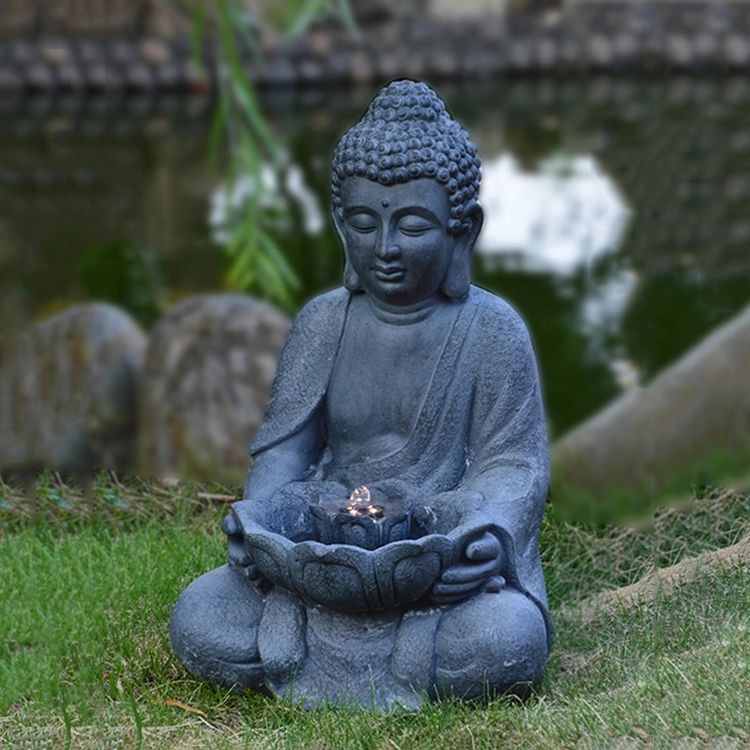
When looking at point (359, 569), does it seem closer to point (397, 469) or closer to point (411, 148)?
point (397, 469)

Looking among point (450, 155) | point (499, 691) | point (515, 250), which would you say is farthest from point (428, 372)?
point (515, 250)

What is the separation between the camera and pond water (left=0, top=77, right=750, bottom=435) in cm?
880

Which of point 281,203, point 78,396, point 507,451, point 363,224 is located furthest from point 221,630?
point 281,203

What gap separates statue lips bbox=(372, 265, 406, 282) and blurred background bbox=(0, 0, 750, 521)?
1623 millimetres

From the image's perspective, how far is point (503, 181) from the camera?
1148cm

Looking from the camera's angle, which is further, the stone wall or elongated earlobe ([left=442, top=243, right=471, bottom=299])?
the stone wall

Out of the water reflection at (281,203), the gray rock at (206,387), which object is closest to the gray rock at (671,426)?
the gray rock at (206,387)

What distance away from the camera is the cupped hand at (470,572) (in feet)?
12.3

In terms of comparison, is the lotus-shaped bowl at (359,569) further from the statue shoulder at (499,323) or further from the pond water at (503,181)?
the pond water at (503,181)

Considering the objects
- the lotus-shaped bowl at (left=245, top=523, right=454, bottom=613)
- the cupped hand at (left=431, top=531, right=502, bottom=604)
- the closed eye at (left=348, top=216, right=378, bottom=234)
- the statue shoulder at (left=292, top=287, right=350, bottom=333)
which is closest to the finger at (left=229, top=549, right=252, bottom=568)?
the lotus-shaped bowl at (left=245, top=523, right=454, bottom=613)

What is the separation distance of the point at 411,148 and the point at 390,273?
31 cm

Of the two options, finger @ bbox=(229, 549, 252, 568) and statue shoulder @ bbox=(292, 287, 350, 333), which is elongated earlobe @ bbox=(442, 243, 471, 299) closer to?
statue shoulder @ bbox=(292, 287, 350, 333)

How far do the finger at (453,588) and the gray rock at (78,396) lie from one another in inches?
116

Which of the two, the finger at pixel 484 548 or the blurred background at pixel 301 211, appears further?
the blurred background at pixel 301 211
